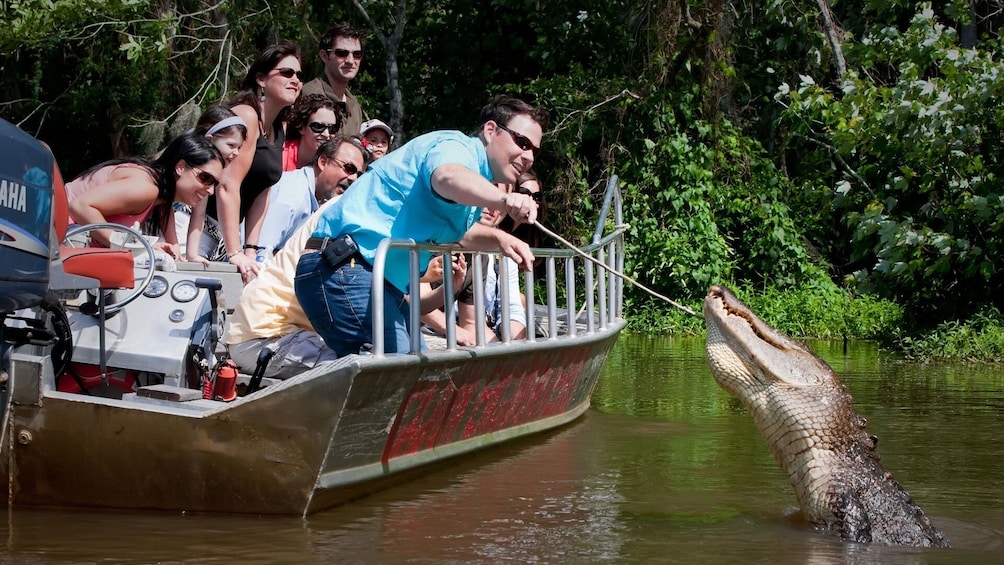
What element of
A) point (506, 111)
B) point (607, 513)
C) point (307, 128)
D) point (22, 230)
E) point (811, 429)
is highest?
point (307, 128)

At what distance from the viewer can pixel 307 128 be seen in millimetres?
8695

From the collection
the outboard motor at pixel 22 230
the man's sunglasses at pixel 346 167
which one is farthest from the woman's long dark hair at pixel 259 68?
the outboard motor at pixel 22 230

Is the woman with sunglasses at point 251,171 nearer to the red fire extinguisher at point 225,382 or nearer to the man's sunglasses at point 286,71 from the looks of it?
the man's sunglasses at point 286,71

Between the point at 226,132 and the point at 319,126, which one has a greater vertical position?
the point at 319,126

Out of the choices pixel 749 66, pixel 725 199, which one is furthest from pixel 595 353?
pixel 749 66

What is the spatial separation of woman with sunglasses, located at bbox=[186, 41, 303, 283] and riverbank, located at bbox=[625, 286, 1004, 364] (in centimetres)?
676

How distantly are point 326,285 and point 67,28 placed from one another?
578 inches

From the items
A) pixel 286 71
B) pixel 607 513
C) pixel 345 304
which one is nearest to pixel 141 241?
pixel 345 304

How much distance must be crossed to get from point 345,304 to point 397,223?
1.29 ft

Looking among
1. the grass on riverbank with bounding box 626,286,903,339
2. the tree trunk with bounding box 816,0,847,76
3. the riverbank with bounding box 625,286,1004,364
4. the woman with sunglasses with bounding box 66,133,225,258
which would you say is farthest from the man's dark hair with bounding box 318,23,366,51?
the tree trunk with bounding box 816,0,847,76

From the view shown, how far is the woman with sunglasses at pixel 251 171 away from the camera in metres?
7.67

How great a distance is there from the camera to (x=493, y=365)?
648cm

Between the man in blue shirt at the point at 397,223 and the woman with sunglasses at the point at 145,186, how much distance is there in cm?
117

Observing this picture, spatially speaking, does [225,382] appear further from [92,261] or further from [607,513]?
[607,513]
